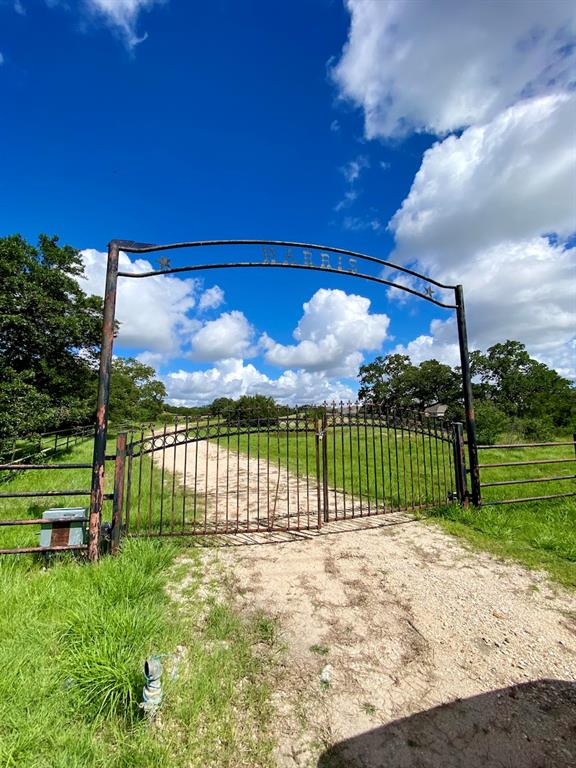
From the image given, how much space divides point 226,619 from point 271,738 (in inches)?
47.8

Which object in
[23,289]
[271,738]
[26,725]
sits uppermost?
[23,289]

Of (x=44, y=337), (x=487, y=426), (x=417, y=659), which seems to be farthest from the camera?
(x=487, y=426)

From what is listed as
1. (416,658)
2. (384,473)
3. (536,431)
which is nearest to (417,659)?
(416,658)

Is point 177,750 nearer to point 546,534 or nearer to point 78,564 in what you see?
point 78,564

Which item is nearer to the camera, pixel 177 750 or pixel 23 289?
pixel 177 750

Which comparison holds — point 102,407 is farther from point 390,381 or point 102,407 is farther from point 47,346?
point 390,381

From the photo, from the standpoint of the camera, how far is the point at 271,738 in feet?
6.56

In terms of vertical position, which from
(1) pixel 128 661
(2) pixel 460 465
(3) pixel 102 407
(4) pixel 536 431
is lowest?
(1) pixel 128 661

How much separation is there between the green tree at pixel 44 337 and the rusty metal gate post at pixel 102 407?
9012 millimetres

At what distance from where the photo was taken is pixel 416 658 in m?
2.65

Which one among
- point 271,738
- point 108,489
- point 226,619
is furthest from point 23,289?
point 271,738

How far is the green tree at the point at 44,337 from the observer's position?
1173 centimetres

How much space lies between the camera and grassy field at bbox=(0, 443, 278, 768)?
1880 millimetres

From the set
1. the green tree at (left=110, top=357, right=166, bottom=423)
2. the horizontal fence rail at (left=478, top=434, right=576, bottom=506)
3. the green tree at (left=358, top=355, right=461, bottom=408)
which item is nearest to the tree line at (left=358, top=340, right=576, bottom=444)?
the green tree at (left=358, top=355, right=461, bottom=408)
